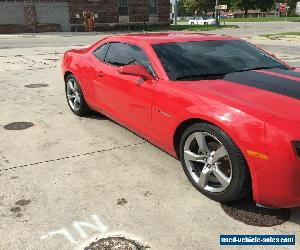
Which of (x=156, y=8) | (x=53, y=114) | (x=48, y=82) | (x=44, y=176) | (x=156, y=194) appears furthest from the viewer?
(x=156, y=8)

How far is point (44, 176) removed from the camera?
4.15 m

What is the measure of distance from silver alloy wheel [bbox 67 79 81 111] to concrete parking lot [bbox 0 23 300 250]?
Answer: 0.32 meters

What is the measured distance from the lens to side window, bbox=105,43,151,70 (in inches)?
177

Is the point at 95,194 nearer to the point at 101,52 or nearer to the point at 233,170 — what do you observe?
the point at 233,170

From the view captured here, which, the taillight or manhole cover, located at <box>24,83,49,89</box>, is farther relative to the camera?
manhole cover, located at <box>24,83,49,89</box>

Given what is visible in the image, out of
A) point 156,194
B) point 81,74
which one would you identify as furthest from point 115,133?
point 156,194

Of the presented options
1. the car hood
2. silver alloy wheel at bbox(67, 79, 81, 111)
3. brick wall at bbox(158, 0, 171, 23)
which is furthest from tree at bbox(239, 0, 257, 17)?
the car hood

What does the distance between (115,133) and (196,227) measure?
256cm

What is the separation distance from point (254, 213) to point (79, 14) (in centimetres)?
3652

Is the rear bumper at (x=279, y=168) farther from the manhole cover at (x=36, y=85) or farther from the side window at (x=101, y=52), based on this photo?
the manhole cover at (x=36, y=85)

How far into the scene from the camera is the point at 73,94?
6.45 m

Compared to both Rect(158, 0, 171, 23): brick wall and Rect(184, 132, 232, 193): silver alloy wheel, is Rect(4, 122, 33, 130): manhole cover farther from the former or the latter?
Rect(158, 0, 171, 23): brick wall

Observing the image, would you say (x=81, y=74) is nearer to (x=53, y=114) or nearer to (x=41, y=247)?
(x=53, y=114)

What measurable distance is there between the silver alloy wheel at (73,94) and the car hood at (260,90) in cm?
271
